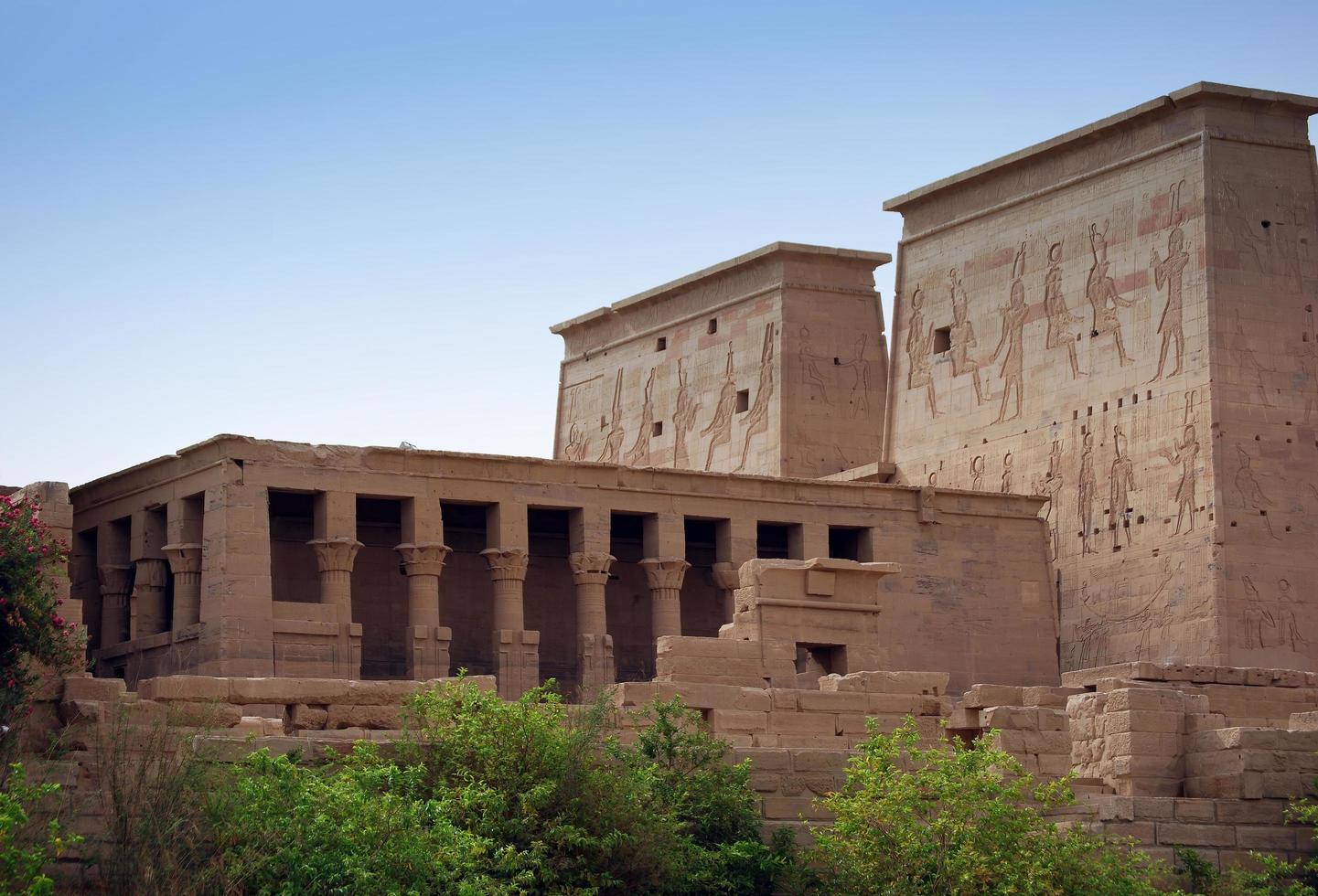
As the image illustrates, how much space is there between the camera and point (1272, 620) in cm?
3597

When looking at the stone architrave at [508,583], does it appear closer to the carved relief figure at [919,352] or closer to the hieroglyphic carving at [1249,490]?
the carved relief figure at [919,352]

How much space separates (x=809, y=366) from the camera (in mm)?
45438

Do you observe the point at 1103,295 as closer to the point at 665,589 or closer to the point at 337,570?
the point at 665,589

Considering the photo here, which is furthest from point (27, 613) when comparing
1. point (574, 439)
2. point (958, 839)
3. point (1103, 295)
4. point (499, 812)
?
point (574, 439)

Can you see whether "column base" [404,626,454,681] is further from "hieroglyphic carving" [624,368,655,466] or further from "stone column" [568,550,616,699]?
"hieroglyphic carving" [624,368,655,466]

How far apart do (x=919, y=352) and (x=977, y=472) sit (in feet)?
10.1

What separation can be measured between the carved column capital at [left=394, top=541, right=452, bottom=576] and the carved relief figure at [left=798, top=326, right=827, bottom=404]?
12.2 m

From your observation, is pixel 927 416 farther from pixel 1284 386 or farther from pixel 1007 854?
pixel 1007 854

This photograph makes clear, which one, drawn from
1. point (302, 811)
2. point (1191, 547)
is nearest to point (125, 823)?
point (302, 811)

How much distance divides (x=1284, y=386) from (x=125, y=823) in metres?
23.7

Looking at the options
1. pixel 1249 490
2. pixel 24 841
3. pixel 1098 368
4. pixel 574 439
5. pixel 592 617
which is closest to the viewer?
pixel 24 841

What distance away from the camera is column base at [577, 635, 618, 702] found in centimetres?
3522

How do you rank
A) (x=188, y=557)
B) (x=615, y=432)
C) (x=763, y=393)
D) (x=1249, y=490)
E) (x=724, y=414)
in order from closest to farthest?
(x=188, y=557) < (x=1249, y=490) < (x=763, y=393) < (x=724, y=414) < (x=615, y=432)

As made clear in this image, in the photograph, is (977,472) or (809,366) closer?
(977,472)
